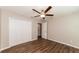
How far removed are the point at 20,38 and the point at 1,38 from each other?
0.97 m

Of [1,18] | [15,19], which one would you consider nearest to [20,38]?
[15,19]

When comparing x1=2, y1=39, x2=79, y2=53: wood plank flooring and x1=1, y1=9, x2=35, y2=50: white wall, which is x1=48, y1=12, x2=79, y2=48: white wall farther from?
x1=1, y1=9, x2=35, y2=50: white wall

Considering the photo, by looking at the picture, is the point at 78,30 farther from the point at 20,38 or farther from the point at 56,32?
the point at 20,38

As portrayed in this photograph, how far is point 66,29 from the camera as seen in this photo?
11.9 ft

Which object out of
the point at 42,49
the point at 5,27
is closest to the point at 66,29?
the point at 42,49

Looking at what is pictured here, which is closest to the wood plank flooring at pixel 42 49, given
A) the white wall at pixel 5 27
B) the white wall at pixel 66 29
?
the white wall at pixel 5 27

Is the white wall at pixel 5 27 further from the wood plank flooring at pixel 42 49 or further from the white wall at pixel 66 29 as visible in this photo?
the white wall at pixel 66 29

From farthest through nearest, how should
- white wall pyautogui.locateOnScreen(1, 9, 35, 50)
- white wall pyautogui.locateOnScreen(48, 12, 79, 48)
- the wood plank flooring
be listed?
1. white wall pyautogui.locateOnScreen(48, 12, 79, 48)
2. white wall pyautogui.locateOnScreen(1, 9, 35, 50)
3. the wood plank flooring

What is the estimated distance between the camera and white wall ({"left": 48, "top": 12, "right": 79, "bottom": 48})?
10.6ft

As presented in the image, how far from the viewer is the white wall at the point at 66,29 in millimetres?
3237

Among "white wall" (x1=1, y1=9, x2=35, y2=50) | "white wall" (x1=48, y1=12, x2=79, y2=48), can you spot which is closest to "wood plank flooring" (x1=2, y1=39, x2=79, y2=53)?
"white wall" (x1=1, y1=9, x2=35, y2=50)

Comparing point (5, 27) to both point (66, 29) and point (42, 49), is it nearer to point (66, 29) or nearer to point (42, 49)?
point (42, 49)
